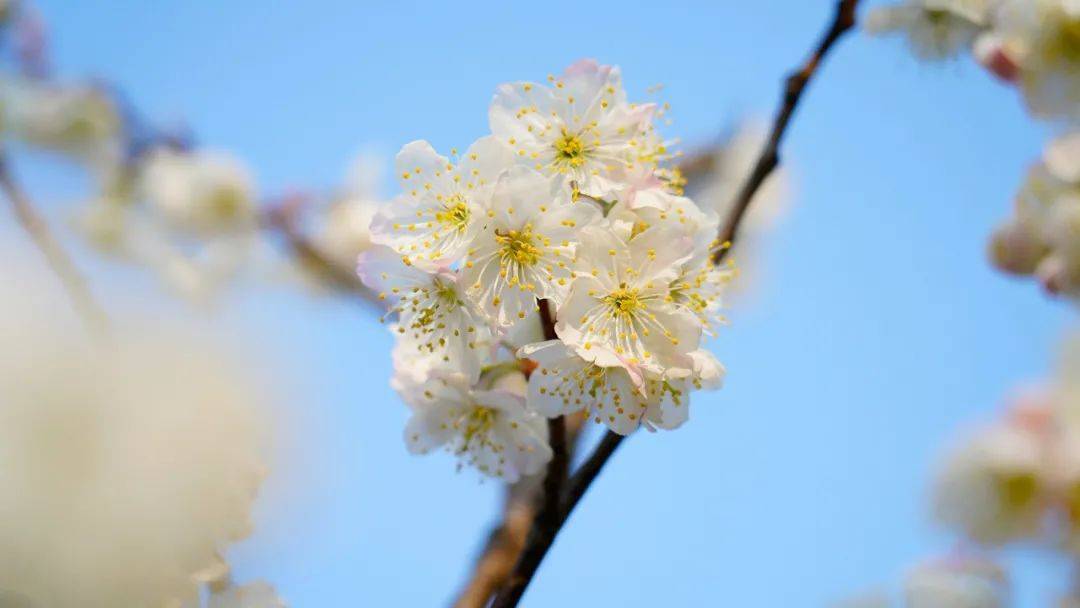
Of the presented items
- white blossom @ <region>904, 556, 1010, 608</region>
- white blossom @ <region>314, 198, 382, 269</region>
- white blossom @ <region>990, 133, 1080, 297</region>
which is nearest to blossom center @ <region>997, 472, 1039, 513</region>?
white blossom @ <region>904, 556, 1010, 608</region>

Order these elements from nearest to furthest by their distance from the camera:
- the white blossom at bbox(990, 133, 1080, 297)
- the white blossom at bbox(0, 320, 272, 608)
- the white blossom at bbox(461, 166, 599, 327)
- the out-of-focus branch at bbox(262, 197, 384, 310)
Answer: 1. the white blossom at bbox(0, 320, 272, 608)
2. the white blossom at bbox(461, 166, 599, 327)
3. the white blossom at bbox(990, 133, 1080, 297)
4. the out-of-focus branch at bbox(262, 197, 384, 310)

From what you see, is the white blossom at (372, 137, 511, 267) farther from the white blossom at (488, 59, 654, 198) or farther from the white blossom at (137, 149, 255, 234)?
the white blossom at (137, 149, 255, 234)

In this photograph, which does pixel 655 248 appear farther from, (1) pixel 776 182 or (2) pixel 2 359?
(1) pixel 776 182

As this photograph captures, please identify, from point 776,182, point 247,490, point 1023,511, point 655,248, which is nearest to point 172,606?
point 247,490

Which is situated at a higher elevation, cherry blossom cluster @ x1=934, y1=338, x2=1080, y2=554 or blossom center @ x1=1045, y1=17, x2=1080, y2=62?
blossom center @ x1=1045, y1=17, x2=1080, y2=62

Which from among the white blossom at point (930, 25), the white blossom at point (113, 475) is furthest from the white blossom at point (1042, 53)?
the white blossom at point (113, 475)

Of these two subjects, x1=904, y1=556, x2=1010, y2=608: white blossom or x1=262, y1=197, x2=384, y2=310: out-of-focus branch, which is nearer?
x1=904, y1=556, x2=1010, y2=608: white blossom
